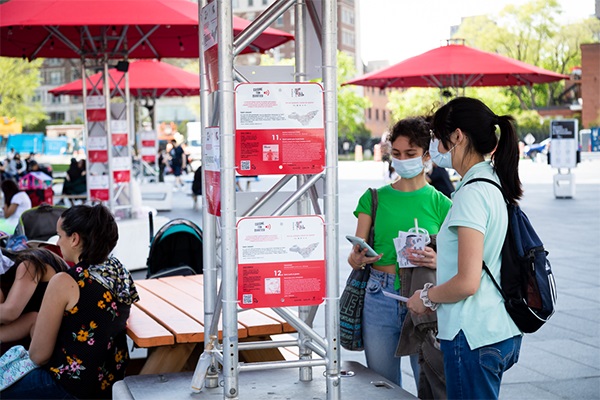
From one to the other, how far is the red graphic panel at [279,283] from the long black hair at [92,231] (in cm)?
130

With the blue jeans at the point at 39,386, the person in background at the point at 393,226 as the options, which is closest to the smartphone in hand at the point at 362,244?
the person in background at the point at 393,226

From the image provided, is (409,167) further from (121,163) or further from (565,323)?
(121,163)

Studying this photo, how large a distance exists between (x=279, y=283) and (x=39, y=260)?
1.90 meters

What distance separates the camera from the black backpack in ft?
10.1

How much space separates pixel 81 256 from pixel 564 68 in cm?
7472

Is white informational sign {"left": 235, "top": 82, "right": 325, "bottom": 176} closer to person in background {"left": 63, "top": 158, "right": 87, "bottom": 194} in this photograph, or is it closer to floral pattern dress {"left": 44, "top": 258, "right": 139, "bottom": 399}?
floral pattern dress {"left": 44, "top": 258, "right": 139, "bottom": 399}

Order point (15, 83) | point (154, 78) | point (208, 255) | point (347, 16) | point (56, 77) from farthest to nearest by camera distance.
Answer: point (347, 16)
point (56, 77)
point (15, 83)
point (154, 78)
point (208, 255)

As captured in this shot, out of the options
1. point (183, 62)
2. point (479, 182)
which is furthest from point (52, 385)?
point (183, 62)

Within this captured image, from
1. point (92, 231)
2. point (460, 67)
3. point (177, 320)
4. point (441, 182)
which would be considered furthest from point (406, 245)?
point (460, 67)

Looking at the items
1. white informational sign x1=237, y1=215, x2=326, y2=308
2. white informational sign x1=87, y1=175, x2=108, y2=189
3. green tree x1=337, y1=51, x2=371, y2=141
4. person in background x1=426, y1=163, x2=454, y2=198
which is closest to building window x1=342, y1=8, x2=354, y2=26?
green tree x1=337, y1=51, x2=371, y2=141

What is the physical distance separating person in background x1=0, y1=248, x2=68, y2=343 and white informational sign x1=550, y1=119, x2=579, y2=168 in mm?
18131

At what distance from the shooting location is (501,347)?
315 centimetres

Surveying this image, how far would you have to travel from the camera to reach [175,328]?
4.50m

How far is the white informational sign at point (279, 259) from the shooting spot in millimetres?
3344
